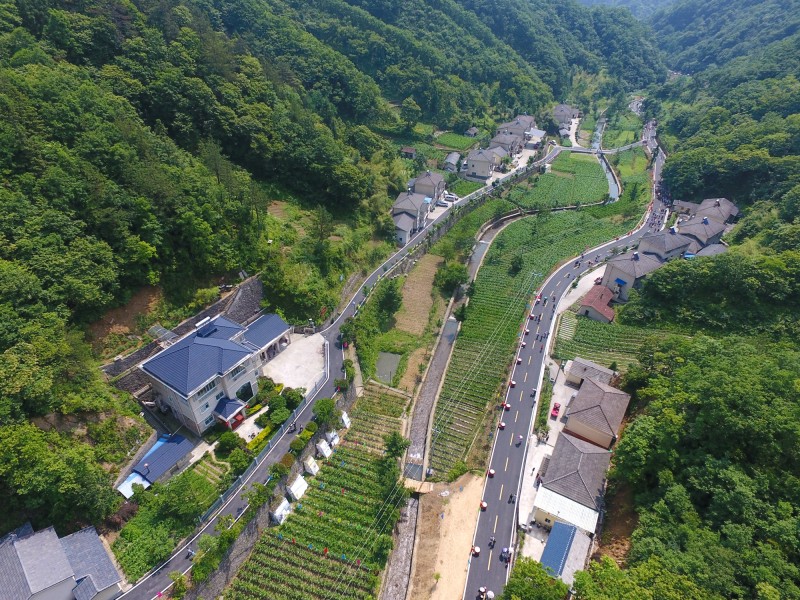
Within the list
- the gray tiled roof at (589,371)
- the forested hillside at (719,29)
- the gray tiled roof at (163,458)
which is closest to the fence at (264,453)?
the gray tiled roof at (163,458)

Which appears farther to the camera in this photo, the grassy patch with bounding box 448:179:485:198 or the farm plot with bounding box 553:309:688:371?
the grassy patch with bounding box 448:179:485:198

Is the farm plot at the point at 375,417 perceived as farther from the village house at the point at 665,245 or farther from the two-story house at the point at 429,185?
the village house at the point at 665,245

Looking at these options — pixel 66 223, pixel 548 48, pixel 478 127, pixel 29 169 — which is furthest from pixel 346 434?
pixel 548 48

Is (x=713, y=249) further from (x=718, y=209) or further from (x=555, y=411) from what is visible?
(x=555, y=411)

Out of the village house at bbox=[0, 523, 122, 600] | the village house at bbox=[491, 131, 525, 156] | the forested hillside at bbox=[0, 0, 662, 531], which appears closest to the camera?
the village house at bbox=[0, 523, 122, 600]

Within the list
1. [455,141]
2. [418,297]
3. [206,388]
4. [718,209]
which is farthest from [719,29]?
[206,388]

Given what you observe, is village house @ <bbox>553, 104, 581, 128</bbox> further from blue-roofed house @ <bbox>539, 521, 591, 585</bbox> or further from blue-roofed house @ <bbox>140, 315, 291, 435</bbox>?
blue-roofed house @ <bbox>539, 521, 591, 585</bbox>

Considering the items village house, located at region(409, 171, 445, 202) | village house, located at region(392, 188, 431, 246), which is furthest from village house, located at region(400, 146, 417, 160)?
village house, located at region(392, 188, 431, 246)
